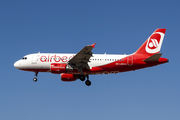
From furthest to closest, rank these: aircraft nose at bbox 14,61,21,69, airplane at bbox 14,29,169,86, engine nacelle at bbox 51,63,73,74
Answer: aircraft nose at bbox 14,61,21,69
airplane at bbox 14,29,169,86
engine nacelle at bbox 51,63,73,74

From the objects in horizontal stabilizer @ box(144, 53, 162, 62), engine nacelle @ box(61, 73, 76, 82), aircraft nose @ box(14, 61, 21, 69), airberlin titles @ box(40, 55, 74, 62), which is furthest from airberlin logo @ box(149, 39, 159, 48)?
aircraft nose @ box(14, 61, 21, 69)

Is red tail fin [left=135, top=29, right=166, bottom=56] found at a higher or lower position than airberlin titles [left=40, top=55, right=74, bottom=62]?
higher

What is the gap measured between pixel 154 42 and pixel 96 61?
414 inches

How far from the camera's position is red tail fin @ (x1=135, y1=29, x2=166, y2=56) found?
159ft

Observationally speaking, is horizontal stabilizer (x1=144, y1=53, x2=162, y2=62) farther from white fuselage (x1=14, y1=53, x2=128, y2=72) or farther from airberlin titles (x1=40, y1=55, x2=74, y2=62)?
airberlin titles (x1=40, y1=55, x2=74, y2=62)

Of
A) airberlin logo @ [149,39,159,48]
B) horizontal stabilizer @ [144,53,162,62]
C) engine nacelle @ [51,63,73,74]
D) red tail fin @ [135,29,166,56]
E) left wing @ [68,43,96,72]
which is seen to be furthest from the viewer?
airberlin logo @ [149,39,159,48]

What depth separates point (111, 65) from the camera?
156 ft

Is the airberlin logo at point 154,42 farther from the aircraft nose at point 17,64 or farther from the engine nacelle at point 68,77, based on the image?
the aircraft nose at point 17,64

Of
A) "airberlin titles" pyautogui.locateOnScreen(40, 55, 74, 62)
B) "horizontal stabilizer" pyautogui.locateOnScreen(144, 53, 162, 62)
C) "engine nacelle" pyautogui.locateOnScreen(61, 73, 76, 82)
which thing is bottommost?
"engine nacelle" pyautogui.locateOnScreen(61, 73, 76, 82)

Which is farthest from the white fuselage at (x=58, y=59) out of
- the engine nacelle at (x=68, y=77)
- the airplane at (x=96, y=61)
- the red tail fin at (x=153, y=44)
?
the engine nacelle at (x=68, y=77)

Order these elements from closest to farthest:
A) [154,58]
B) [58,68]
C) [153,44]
→ 1. [154,58]
2. [58,68]
3. [153,44]

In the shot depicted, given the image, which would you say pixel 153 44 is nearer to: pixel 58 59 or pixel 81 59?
pixel 81 59

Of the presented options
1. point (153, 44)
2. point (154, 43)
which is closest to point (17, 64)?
point (153, 44)

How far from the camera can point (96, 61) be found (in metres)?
48.2
